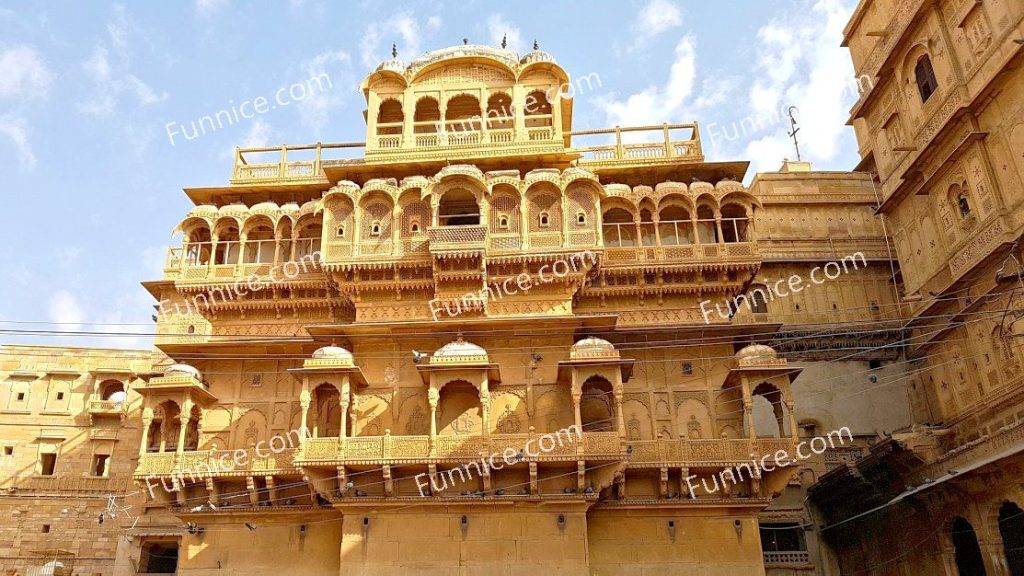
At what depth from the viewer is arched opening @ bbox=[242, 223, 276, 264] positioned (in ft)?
76.5

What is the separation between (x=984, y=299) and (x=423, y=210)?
15.6 metres

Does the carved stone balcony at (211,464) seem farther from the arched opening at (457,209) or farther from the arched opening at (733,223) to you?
the arched opening at (733,223)

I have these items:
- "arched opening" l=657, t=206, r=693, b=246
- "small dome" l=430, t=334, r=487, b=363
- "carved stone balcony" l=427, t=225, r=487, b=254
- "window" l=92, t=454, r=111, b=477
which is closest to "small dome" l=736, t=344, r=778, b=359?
"arched opening" l=657, t=206, r=693, b=246

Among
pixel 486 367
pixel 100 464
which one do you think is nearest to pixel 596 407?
pixel 486 367

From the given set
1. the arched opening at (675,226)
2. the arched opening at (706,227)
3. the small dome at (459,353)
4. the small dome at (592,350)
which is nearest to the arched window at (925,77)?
the arched opening at (706,227)

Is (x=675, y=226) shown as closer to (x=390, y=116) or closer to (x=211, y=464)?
(x=390, y=116)

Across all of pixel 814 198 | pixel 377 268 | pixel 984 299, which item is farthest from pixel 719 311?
pixel 814 198

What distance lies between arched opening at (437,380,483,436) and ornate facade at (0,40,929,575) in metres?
0.06

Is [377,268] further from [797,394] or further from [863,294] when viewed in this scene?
[863,294]

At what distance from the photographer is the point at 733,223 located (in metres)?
22.6

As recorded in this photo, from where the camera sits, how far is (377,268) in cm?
2064

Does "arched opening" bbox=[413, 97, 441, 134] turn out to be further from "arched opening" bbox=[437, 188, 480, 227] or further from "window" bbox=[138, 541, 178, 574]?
"window" bbox=[138, 541, 178, 574]

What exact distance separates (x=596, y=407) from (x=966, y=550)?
1180 cm
